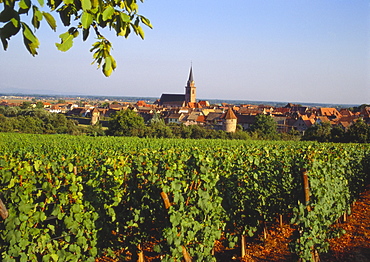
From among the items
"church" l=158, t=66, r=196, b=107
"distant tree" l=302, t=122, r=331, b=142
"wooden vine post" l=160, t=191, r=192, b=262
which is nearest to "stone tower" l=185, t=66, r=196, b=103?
"church" l=158, t=66, r=196, b=107

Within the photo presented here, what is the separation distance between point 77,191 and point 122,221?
90 centimetres

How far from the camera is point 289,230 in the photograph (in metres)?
6.99

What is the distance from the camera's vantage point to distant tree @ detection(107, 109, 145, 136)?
48.5 m

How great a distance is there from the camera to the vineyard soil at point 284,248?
18.2ft

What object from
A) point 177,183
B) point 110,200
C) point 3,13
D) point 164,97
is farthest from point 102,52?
point 164,97

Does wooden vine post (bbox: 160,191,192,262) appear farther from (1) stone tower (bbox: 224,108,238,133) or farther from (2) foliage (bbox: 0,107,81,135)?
(1) stone tower (bbox: 224,108,238,133)

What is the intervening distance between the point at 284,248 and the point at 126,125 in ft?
145

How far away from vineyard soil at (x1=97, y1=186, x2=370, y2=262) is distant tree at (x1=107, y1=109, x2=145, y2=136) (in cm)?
4213

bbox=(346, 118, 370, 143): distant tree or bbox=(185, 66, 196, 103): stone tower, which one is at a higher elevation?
bbox=(185, 66, 196, 103): stone tower

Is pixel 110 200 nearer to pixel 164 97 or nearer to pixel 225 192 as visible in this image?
pixel 225 192

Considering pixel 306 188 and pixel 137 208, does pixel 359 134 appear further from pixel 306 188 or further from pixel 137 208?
pixel 137 208

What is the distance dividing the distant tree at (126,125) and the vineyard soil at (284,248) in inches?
1659

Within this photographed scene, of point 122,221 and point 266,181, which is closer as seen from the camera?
point 122,221

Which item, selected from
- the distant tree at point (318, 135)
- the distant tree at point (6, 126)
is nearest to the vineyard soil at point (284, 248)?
the distant tree at point (318, 135)
